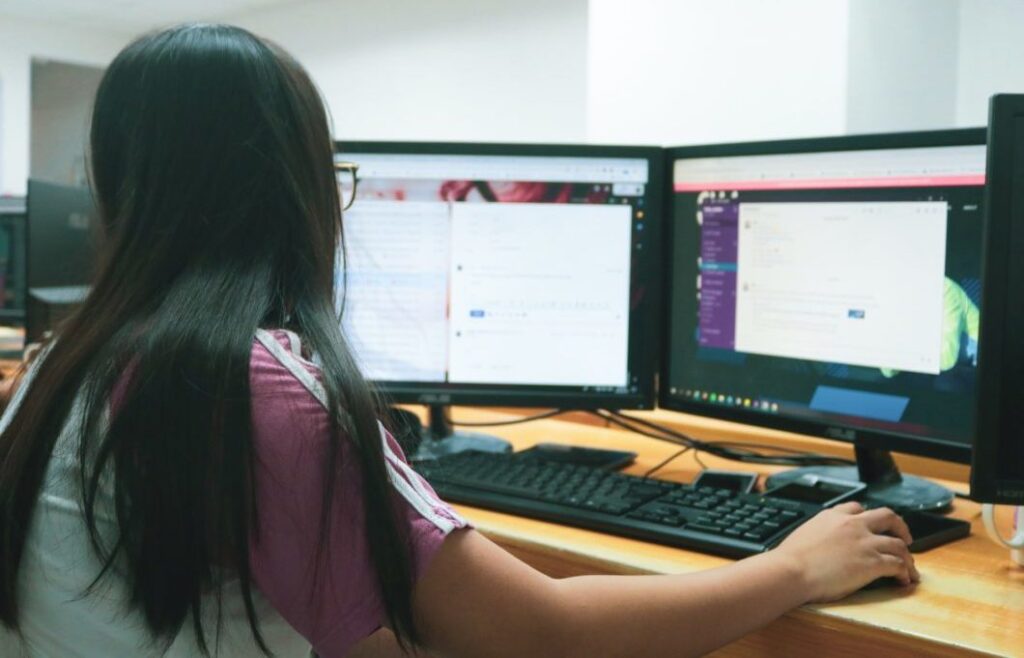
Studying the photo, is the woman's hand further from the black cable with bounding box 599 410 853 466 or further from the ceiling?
the ceiling

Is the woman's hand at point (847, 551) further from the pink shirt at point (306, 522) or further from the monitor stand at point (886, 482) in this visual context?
the pink shirt at point (306, 522)

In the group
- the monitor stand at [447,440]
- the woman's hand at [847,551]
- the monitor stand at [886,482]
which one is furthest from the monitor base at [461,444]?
the woman's hand at [847,551]

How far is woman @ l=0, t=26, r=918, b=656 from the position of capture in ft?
2.16

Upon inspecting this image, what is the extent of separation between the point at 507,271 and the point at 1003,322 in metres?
0.66

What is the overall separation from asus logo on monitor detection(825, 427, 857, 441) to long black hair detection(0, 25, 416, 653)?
0.66m

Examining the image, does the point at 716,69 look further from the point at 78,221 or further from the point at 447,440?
the point at 447,440

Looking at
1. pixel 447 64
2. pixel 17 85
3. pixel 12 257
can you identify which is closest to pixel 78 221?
pixel 12 257

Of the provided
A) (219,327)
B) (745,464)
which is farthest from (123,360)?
(745,464)

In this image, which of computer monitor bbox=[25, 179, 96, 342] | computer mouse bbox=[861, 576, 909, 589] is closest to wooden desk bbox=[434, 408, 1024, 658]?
computer mouse bbox=[861, 576, 909, 589]

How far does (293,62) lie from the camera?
30.1 inches

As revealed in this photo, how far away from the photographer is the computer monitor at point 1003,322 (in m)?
0.85

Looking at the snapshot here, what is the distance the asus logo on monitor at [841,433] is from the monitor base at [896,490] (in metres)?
0.07

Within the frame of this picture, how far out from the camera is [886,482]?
4.03 feet

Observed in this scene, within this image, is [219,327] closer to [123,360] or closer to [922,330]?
[123,360]
